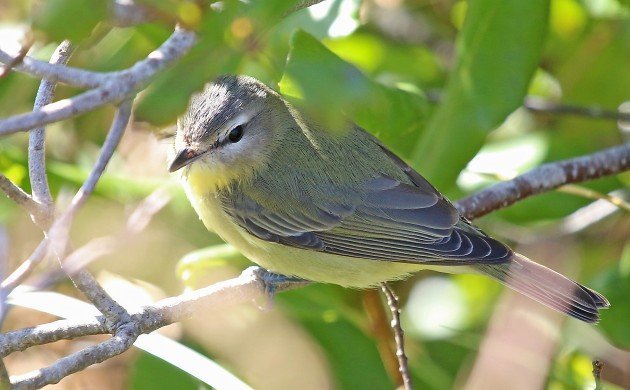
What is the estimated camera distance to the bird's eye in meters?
3.50

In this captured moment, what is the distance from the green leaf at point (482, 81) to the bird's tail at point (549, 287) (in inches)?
16.8

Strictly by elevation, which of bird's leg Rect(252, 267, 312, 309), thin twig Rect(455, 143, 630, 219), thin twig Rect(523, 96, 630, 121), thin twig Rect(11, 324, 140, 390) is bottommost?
thin twig Rect(11, 324, 140, 390)

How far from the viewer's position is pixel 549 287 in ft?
11.0

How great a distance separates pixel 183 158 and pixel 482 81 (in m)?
1.25

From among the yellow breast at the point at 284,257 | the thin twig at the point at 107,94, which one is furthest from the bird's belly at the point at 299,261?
the thin twig at the point at 107,94

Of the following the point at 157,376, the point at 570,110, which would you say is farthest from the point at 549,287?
the point at 157,376

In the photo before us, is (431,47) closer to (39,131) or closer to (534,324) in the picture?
(534,324)

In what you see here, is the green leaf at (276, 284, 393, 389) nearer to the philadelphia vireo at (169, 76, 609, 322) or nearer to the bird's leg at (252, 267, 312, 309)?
the bird's leg at (252, 267, 312, 309)

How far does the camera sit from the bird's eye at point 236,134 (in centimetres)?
350

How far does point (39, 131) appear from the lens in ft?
8.13

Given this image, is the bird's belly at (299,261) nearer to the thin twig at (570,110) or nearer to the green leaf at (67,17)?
the thin twig at (570,110)

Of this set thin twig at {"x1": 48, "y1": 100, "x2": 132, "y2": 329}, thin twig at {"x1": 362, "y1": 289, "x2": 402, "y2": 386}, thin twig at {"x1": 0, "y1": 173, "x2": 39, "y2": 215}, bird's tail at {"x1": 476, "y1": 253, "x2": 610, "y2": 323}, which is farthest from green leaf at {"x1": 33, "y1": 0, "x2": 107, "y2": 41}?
thin twig at {"x1": 362, "y1": 289, "x2": 402, "y2": 386}

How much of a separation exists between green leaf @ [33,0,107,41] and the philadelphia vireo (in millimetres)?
1940

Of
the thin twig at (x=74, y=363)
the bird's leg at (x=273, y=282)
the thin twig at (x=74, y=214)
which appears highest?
the bird's leg at (x=273, y=282)
